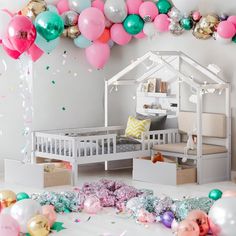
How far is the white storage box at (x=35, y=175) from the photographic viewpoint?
647cm

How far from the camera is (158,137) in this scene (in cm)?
727

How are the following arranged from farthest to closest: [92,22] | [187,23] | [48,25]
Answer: [187,23] → [92,22] → [48,25]

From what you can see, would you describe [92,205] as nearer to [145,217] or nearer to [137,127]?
[145,217]

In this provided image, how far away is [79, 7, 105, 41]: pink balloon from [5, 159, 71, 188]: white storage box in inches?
56.9

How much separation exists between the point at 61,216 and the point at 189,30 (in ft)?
9.83

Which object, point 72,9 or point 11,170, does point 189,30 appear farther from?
point 11,170

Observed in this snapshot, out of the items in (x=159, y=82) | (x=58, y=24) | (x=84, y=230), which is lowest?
(x=84, y=230)

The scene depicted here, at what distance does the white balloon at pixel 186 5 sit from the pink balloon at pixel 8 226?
316 centimetres

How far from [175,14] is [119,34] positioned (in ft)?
2.32

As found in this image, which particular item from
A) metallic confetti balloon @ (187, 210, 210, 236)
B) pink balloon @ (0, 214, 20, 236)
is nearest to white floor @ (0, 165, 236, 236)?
metallic confetti balloon @ (187, 210, 210, 236)

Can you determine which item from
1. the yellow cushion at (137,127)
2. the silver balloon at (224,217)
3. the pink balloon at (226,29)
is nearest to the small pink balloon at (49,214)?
the silver balloon at (224,217)

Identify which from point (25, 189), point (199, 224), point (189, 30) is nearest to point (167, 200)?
point (199, 224)

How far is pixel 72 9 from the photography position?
23.4ft

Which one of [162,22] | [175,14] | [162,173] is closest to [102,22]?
[162,22]
